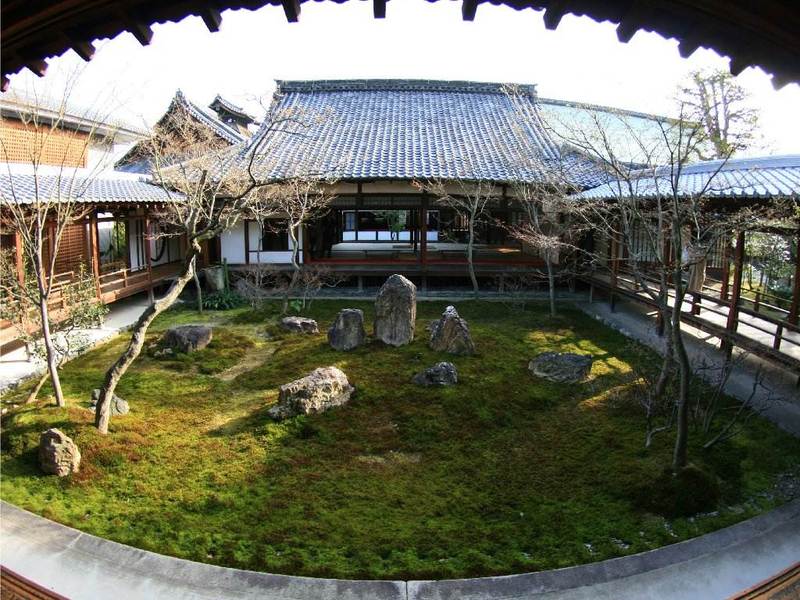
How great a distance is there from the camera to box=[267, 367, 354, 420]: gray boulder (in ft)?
28.6

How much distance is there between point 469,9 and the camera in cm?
364

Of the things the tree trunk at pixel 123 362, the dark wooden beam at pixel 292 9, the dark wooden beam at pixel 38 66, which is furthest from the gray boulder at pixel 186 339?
the dark wooden beam at pixel 292 9

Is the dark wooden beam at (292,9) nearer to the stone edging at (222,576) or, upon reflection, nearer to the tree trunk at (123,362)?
the stone edging at (222,576)

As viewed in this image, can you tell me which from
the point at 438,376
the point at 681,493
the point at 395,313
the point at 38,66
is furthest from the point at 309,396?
the point at 38,66

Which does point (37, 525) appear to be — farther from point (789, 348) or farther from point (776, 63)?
point (789, 348)

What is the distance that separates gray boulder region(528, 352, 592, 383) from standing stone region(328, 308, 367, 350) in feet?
11.4

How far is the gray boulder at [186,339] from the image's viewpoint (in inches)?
467

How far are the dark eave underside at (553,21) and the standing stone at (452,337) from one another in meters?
7.94

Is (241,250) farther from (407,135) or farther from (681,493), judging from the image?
(681,493)

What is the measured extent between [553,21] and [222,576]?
5.17 metres

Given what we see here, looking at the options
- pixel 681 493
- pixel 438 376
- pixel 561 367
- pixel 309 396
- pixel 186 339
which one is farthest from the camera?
pixel 186 339

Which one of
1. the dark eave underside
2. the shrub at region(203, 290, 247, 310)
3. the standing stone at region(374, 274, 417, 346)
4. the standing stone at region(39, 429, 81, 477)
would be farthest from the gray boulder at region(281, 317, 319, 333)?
the dark eave underside

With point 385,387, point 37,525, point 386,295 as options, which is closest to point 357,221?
point 386,295

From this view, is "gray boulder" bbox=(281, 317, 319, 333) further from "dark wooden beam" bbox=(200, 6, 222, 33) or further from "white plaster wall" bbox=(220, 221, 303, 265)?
"dark wooden beam" bbox=(200, 6, 222, 33)
